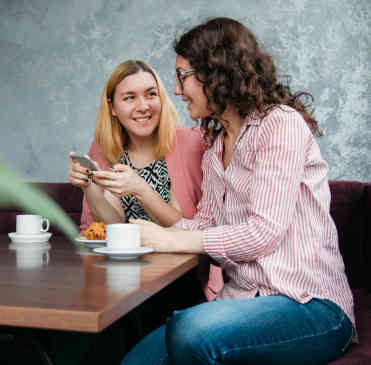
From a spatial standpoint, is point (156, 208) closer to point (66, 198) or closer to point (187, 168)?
point (187, 168)

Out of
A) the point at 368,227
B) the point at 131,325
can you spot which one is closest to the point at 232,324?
the point at 131,325

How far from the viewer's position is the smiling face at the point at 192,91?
4.74 ft

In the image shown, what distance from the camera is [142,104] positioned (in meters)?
2.00

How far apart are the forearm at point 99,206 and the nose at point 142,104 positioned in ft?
1.19

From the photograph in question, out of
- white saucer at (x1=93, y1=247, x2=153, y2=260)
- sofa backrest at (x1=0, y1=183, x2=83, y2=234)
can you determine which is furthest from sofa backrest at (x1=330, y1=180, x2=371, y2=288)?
sofa backrest at (x1=0, y1=183, x2=83, y2=234)

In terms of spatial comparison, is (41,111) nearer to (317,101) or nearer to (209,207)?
(317,101)

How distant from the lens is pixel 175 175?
6.39ft

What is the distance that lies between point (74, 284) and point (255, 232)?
1.56 ft

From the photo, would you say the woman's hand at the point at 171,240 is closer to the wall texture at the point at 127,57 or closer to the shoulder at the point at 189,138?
the shoulder at the point at 189,138

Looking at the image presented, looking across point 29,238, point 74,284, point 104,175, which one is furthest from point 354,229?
point 74,284

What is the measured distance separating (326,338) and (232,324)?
9.3 inches

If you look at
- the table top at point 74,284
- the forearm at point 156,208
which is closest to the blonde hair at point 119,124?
the forearm at point 156,208

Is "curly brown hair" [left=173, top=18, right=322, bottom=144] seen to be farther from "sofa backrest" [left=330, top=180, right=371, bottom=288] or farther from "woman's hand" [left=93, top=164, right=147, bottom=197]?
"sofa backrest" [left=330, top=180, right=371, bottom=288]

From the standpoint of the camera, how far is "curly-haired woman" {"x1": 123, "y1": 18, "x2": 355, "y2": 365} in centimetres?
105
